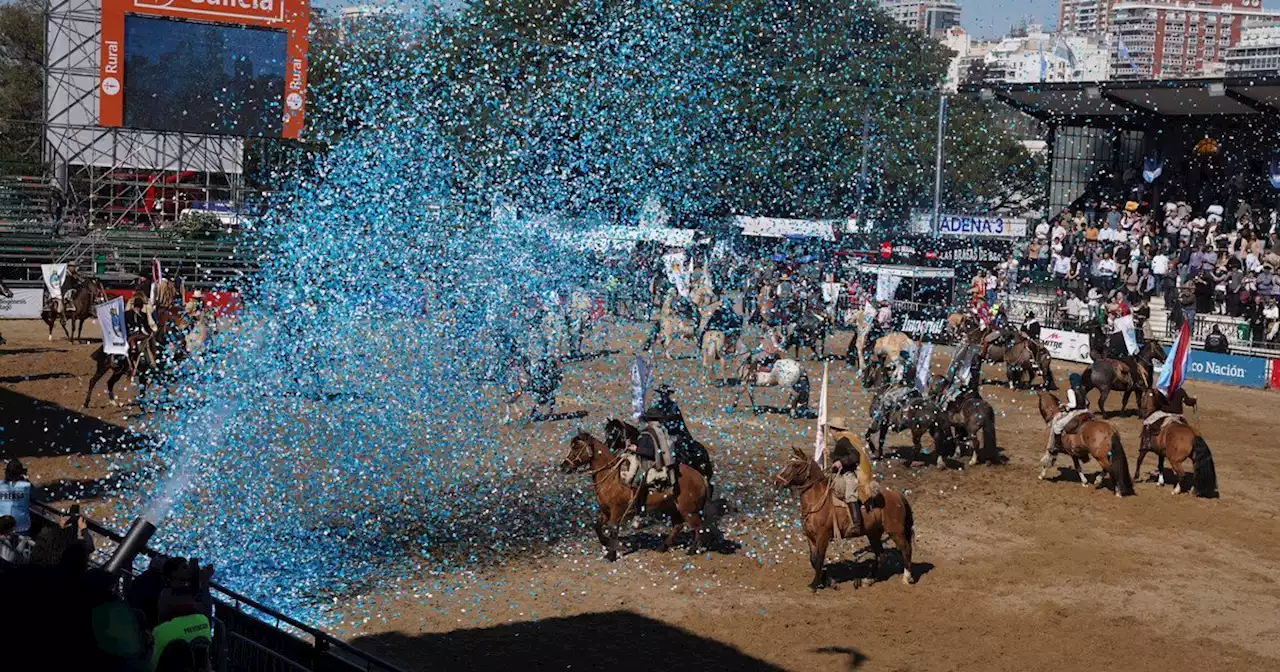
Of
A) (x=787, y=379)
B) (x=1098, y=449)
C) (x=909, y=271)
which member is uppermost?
(x=909, y=271)

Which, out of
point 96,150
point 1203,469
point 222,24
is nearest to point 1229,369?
point 1203,469

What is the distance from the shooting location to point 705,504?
1505 centimetres

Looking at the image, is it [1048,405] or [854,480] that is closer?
[854,480]

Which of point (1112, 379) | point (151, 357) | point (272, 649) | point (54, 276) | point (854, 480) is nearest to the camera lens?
point (272, 649)

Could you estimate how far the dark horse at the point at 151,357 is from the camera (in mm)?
22188

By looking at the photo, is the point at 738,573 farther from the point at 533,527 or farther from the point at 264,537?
the point at 264,537

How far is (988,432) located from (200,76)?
26250 millimetres

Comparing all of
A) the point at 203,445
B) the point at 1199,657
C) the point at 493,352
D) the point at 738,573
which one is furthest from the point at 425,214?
the point at 1199,657

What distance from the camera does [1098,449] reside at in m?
18.8

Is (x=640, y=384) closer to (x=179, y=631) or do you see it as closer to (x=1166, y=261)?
(x=179, y=631)

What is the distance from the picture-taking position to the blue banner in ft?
102

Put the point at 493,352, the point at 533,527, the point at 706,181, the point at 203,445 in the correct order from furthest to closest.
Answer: the point at 706,181 → the point at 493,352 → the point at 203,445 → the point at 533,527

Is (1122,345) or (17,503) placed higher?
(1122,345)

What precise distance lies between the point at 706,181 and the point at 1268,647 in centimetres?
3499
